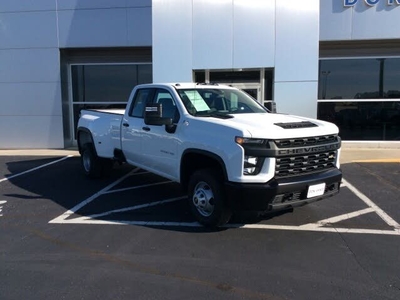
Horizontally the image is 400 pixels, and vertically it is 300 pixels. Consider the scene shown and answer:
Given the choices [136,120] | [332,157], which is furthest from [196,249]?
[136,120]

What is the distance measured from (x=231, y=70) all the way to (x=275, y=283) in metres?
9.58

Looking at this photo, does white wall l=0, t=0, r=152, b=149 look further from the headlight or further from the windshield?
the headlight

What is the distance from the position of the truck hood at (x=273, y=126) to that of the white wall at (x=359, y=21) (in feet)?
27.6

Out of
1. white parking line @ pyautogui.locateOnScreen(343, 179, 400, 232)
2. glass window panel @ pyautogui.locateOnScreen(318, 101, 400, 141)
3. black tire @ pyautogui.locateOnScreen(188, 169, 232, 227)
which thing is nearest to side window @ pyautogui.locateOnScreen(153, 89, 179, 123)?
black tire @ pyautogui.locateOnScreen(188, 169, 232, 227)

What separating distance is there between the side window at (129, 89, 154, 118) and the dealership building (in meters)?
5.46

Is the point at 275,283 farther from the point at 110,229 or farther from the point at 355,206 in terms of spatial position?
the point at 355,206

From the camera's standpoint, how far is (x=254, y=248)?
4648mm

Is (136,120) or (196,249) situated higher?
(136,120)

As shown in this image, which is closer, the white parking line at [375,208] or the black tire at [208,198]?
the black tire at [208,198]

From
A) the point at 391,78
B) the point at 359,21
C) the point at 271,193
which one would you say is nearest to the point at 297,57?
the point at 359,21

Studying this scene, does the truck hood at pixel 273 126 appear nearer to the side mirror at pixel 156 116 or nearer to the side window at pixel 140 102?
the side mirror at pixel 156 116

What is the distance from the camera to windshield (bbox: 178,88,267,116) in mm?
5741

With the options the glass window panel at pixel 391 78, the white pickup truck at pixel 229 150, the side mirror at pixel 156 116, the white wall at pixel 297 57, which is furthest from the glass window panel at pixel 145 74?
the side mirror at pixel 156 116

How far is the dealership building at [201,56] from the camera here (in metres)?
11.9
